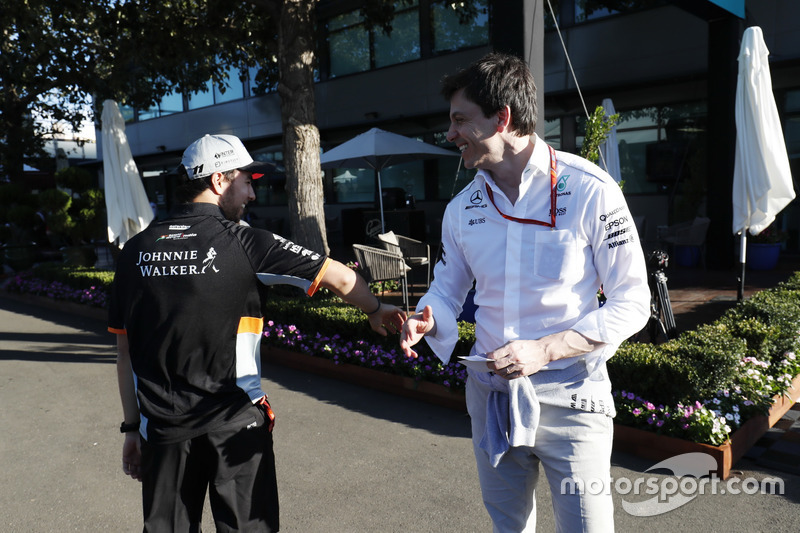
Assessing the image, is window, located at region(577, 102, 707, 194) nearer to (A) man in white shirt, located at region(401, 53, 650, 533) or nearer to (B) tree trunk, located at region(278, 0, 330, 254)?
(B) tree trunk, located at region(278, 0, 330, 254)

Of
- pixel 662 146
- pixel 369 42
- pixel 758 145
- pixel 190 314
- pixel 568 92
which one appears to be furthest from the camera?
pixel 369 42

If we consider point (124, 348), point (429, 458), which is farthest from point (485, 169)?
point (429, 458)

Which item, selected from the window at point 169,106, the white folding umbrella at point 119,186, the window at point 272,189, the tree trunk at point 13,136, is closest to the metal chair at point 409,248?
the white folding umbrella at point 119,186

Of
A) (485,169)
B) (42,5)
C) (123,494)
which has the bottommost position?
(123,494)

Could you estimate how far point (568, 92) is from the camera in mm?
14086

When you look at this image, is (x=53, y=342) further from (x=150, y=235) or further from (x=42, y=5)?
(x=150, y=235)

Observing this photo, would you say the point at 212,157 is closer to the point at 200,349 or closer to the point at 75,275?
the point at 200,349

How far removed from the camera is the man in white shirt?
174 cm

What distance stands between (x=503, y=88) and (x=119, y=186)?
30.0ft

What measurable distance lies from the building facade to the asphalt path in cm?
335

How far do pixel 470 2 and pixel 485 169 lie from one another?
15.1 m

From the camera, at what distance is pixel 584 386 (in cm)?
181

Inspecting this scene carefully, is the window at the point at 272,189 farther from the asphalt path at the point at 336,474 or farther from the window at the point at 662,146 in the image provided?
the asphalt path at the point at 336,474

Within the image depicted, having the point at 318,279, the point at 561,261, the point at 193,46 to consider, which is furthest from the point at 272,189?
the point at 561,261
